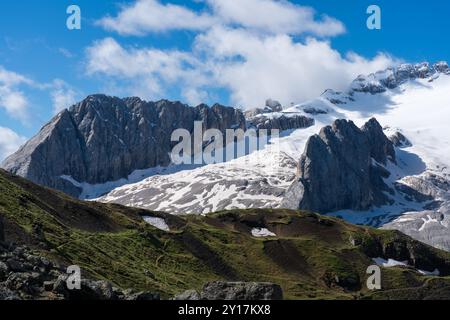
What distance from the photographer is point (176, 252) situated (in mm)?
151375

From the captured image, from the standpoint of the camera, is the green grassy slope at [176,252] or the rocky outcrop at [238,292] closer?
the rocky outcrop at [238,292]

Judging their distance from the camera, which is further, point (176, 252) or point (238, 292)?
point (176, 252)

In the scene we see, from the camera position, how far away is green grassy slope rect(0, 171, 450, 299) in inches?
3740

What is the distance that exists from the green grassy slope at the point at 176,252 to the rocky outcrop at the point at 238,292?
39.5 meters

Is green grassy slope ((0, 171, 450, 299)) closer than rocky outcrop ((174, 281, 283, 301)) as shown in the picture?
No

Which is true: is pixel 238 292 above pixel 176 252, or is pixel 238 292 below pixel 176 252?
above

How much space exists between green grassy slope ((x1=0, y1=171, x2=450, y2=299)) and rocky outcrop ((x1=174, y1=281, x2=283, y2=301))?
39526mm

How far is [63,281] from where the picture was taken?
45.2 meters

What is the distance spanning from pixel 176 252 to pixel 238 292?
356 ft

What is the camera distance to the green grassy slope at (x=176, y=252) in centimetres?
9500

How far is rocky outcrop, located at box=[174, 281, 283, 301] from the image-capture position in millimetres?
43466
